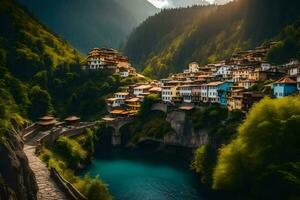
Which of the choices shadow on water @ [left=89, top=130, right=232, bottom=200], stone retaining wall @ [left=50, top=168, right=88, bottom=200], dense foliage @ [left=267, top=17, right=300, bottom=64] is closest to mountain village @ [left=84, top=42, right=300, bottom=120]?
dense foliage @ [left=267, top=17, right=300, bottom=64]

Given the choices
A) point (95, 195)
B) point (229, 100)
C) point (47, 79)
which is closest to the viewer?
point (95, 195)

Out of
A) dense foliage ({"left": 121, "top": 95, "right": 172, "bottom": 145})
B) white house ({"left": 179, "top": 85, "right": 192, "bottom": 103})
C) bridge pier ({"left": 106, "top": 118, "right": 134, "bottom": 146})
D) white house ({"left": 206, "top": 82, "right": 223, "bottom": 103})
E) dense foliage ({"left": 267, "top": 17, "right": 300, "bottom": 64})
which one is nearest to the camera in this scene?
white house ({"left": 206, "top": 82, "right": 223, "bottom": 103})

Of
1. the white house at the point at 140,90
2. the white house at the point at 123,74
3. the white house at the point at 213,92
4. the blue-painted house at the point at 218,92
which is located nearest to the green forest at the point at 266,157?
the blue-painted house at the point at 218,92

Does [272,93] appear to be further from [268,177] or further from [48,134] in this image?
[48,134]

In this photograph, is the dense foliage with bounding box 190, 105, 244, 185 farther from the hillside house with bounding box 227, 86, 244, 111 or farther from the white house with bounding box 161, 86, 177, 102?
the white house with bounding box 161, 86, 177, 102

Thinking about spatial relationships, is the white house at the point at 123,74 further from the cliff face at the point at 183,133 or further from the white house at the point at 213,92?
the white house at the point at 213,92

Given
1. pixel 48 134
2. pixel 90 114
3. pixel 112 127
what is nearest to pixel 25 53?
pixel 90 114
